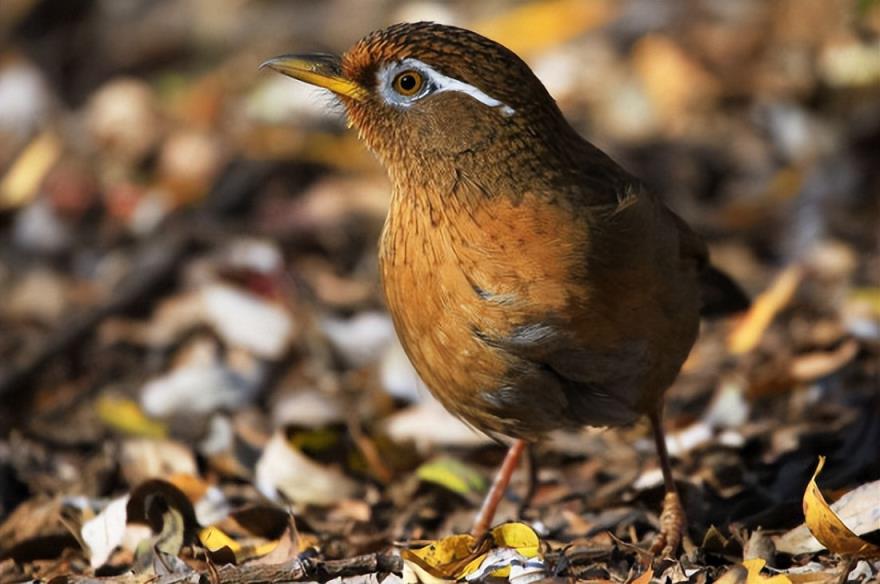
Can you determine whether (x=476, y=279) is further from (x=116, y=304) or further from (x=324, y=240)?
(x=324, y=240)

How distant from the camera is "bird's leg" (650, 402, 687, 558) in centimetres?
458

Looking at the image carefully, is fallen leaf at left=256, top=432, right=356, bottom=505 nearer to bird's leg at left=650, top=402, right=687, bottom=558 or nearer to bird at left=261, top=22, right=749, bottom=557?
bird at left=261, top=22, right=749, bottom=557

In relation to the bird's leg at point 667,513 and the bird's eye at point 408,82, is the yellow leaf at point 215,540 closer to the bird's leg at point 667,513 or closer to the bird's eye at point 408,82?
the bird's leg at point 667,513

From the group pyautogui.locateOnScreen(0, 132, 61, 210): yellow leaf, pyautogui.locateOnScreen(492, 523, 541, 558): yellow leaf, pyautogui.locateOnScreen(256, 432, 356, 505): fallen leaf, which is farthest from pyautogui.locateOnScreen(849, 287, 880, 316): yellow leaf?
pyautogui.locateOnScreen(0, 132, 61, 210): yellow leaf

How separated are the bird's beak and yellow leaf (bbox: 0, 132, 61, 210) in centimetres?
410

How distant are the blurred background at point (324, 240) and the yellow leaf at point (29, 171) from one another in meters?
0.02

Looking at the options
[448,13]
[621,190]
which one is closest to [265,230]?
[448,13]

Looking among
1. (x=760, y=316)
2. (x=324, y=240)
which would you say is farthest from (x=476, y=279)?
(x=324, y=240)

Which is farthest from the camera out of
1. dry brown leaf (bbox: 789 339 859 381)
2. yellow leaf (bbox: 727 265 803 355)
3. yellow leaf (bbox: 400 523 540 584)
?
yellow leaf (bbox: 727 265 803 355)

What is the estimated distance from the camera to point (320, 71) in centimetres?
481

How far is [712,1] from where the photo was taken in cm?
977

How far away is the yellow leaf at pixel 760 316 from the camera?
668 centimetres

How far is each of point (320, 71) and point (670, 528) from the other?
2.00 meters

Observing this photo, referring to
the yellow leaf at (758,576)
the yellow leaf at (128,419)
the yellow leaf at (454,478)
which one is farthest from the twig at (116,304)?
the yellow leaf at (758,576)
